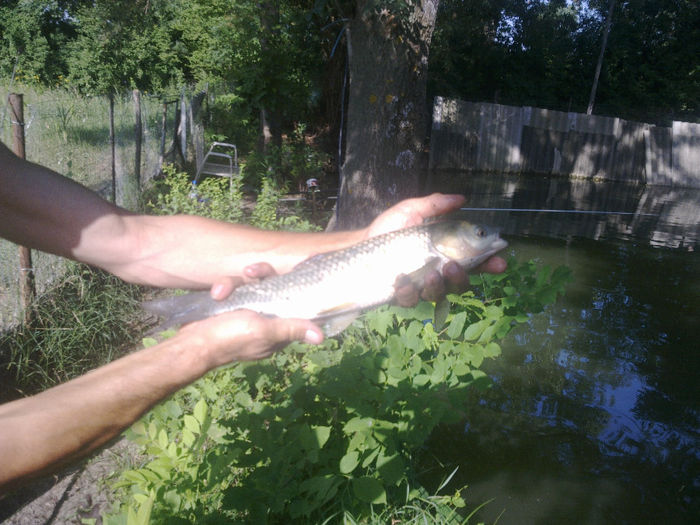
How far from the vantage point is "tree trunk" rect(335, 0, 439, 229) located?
625cm

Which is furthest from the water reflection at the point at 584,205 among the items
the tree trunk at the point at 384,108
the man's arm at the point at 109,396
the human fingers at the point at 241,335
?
the man's arm at the point at 109,396

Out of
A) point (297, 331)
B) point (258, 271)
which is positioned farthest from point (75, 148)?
point (297, 331)

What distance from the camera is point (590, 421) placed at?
17.1 ft

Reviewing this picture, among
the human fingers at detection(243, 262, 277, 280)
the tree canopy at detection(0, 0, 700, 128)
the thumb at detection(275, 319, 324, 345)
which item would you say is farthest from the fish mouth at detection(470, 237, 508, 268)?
the tree canopy at detection(0, 0, 700, 128)

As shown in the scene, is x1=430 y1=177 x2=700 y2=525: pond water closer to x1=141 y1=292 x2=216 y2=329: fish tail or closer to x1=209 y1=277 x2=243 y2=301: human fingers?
x1=209 y1=277 x2=243 y2=301: human fingers

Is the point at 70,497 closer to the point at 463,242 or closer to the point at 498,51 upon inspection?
the point at 463,242

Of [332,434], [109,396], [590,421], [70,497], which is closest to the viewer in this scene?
[109,396]

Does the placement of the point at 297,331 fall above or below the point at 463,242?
below

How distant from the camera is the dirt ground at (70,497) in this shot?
3363 mm

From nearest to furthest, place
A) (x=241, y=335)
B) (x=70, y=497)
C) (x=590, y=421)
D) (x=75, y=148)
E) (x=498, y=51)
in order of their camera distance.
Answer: (x=241, y=335), (x=70, y=497), (x=590, y=421), (x=75, y=148), (x=498, y=51)

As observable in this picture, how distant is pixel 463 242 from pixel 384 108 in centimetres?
396

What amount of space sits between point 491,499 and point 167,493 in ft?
8.81

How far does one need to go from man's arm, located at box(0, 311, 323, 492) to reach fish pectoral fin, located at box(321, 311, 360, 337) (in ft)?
1.67

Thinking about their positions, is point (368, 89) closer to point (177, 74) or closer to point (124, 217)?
point (124, 217)
